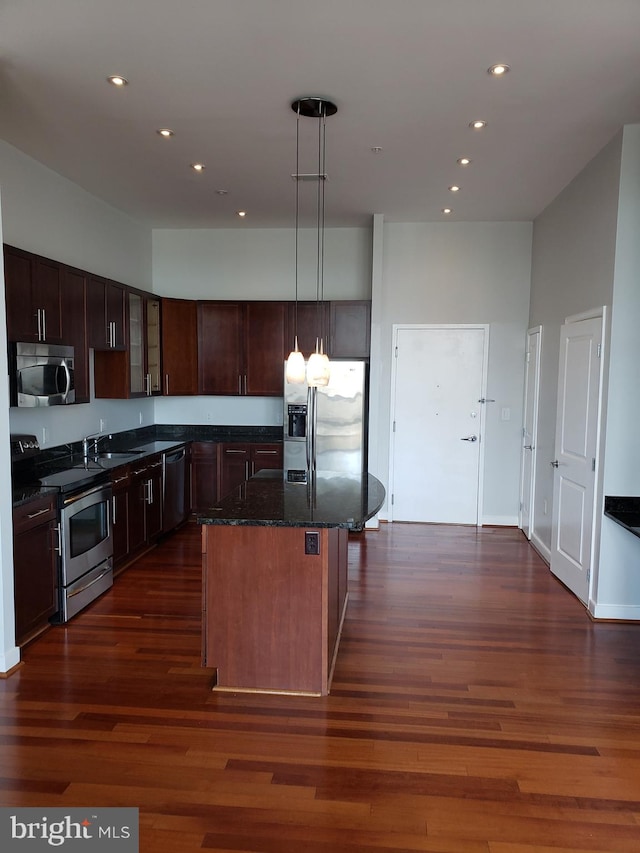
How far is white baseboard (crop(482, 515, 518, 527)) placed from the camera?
6328mm

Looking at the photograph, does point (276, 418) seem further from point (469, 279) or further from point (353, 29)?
point (353, 29)

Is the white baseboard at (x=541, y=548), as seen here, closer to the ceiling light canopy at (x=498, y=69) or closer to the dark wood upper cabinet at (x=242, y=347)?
the dark wood upper cabinet at (x=242, y=347)

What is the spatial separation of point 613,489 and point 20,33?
4158mm

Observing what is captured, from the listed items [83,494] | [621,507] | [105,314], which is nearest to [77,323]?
[105,314]

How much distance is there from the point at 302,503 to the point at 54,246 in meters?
3.06

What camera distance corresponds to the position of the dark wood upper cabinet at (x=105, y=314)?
469cm

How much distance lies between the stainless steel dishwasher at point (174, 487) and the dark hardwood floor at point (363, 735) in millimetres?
1490

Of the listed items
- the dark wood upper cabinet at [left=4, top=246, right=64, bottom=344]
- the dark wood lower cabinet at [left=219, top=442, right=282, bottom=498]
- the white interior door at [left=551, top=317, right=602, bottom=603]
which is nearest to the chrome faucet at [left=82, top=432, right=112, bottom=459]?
the dark wood upper cabinet at [left=4, top=246, right=64, bottom=344]

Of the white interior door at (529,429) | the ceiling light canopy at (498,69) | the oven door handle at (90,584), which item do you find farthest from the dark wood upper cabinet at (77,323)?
the white interior door at (529,429)

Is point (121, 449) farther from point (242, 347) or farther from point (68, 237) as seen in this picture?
point (68, 237)

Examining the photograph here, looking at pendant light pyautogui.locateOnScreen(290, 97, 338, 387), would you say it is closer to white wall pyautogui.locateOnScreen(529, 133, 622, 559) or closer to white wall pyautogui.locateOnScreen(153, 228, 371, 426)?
white wall pyautogui.locateOnScreen(153, 228, 371, 426)

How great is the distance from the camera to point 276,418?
665 cm

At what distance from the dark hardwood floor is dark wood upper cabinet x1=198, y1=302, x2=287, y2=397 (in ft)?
9.02

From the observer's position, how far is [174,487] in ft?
19.0
